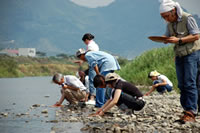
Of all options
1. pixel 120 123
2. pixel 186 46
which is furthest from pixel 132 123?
pixel 186 46

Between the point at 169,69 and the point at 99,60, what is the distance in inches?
353

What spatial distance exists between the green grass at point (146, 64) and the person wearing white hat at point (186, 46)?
39.3 ft

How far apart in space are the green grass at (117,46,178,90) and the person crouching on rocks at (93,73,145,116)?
37.3 feet

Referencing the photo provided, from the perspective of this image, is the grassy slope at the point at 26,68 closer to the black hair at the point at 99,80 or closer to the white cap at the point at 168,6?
the black hair at the point at 99,80

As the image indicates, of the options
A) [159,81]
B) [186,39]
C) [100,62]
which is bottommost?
[159,81]

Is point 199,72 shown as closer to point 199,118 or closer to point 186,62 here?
point 186,62

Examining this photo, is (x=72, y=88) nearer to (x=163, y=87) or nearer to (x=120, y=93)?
(x=120, y=93)

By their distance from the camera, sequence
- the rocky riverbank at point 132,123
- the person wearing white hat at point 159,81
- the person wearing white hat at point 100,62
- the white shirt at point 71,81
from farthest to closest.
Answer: the person wearing white hat at point 159,81
the white shirt at point 71,81
the person wearing white hat at point 100,62
the rocky riverbank at point 132,123

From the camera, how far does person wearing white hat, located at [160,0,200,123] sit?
6.11 metres

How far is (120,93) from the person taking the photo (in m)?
6.68

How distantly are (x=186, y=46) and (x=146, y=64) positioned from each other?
1462cm

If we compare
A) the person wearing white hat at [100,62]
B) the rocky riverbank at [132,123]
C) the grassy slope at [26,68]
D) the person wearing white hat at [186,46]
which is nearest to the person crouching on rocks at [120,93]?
the rocky riverbank at [132,123]

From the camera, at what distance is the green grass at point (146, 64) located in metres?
19.3

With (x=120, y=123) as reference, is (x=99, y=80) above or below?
above
